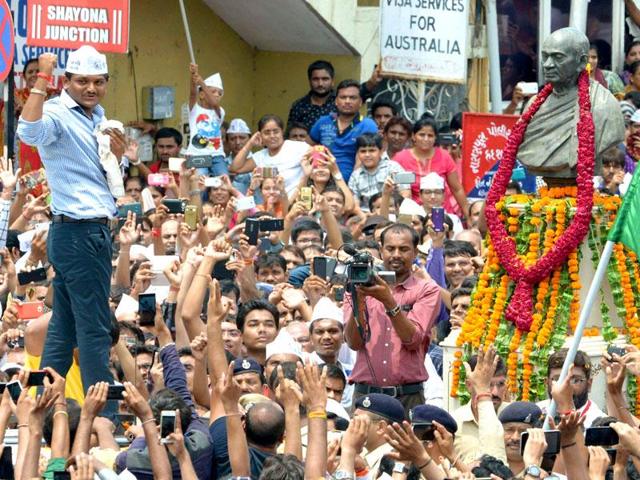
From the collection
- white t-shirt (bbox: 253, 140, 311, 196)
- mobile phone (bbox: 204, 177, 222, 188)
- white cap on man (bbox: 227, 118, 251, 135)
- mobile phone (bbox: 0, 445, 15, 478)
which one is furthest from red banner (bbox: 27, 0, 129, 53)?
mobile phone (bbox: 0, 445, 15, 478)

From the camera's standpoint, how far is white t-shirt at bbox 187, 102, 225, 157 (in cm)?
1914

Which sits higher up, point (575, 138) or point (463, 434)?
point (575, 138)

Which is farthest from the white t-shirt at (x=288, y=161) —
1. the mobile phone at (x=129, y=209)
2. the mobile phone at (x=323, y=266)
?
the mobile phone at (x=323, y=266)

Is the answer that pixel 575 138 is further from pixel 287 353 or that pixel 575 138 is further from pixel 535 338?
pixel 287 353

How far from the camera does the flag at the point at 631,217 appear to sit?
37.7 feet

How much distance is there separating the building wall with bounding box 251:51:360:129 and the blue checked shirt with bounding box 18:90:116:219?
399 inches

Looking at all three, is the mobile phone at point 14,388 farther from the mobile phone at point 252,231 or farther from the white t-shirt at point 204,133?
the white t-shirt at point 204,133

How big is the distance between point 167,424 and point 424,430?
57.5 inches

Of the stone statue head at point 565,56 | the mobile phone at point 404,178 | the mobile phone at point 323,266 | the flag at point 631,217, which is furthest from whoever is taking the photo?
the mobile phone at point 404,178

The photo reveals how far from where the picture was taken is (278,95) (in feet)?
75.3

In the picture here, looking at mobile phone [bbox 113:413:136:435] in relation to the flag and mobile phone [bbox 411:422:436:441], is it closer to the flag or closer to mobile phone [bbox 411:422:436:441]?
mobile phone [bbox 411:422:436:441]

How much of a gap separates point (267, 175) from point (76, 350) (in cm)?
511

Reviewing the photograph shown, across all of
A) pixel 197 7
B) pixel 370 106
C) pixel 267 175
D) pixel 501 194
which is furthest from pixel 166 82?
pixel 501 194

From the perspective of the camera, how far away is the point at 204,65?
883 inches
